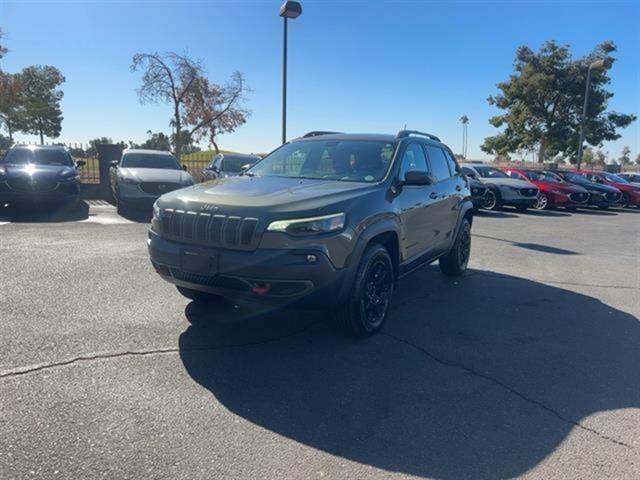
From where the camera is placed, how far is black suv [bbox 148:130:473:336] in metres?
3.79

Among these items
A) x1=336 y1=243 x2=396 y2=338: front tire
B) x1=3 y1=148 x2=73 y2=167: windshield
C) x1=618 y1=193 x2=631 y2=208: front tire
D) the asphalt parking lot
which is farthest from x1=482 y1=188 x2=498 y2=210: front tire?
x1=336 y1=243 x2=396 y2=338: front tire

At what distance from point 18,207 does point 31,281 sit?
811 centimetres

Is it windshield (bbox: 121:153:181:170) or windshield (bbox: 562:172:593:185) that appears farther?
windshield (bbox: 562:172:593:185)

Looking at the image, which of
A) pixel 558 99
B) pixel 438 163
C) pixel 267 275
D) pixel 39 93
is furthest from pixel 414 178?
pixel 39 93

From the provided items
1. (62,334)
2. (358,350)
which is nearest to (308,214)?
(358,350)

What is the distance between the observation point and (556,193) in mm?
19109

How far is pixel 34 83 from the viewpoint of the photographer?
43.5 meters

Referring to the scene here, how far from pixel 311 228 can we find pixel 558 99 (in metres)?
34.5

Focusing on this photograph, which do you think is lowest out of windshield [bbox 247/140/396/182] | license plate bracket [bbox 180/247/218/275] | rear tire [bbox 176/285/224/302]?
rear tire [bbox 176/285/224/302]

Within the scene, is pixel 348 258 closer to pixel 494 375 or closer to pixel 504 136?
pixel 494 375

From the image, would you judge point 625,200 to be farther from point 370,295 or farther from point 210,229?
point 210,229

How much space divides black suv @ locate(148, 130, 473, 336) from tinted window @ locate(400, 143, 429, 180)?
0.02 metres

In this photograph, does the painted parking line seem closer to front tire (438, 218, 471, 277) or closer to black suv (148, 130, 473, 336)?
black suv (148, 130, 473, 336)

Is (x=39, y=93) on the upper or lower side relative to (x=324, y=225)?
upper
